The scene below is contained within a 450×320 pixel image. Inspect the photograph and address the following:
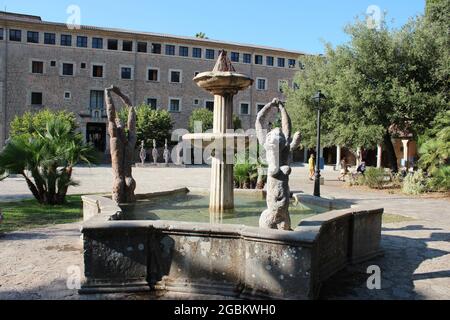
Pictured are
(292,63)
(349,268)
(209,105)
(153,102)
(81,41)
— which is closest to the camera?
(349,268)

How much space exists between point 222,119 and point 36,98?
39.4m

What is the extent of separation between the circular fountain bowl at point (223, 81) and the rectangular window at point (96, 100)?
38.4 metres

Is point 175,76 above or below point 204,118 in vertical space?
above

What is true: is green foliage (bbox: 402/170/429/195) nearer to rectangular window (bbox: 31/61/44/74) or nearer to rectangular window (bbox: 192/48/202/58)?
rectangular window (bbox: 192/48/202/58)

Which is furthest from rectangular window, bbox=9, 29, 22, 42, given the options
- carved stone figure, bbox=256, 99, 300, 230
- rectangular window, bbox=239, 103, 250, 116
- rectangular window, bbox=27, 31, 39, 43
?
carved stone figure, bbox=256, 99, 300, 230

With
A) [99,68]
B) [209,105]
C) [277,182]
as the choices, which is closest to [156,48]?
[99,68]

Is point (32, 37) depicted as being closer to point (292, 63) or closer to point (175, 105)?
point (175, 105)

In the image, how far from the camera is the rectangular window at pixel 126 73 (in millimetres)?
43588

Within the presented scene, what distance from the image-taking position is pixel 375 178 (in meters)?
19.1

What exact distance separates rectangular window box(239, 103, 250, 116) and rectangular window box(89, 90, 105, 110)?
53.2 ft

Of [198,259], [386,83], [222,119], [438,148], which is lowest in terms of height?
[198,259]

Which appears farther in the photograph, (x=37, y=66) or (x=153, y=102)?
(x=153, y=102)

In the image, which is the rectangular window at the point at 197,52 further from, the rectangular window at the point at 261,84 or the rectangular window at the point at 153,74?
the rectangular window at the point at 261,84

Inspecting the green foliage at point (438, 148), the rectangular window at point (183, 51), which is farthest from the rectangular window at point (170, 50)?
the green foliage at point (438, 148)
